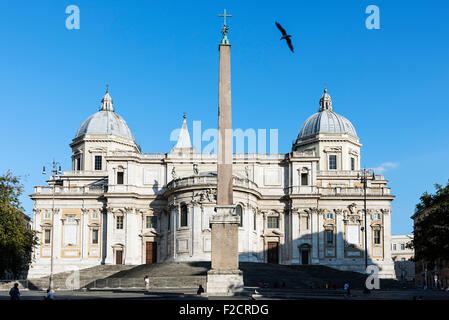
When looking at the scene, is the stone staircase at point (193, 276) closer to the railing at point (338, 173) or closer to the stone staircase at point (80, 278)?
the stone staircase at point (80, 278)

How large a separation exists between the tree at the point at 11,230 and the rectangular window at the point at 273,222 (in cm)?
2993

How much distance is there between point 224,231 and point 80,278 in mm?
34622

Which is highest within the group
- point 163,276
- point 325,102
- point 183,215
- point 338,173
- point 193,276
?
point 325,102

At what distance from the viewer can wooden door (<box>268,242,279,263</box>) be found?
76.8 m

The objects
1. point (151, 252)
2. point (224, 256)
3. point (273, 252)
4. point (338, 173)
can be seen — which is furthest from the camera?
point (338, 173)

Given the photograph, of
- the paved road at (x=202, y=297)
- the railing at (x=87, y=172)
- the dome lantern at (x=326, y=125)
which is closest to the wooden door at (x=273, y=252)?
the dome lantern at (x=326, y=125)

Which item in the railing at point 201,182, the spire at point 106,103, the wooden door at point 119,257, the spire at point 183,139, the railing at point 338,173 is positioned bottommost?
the wooden door at point 119,257

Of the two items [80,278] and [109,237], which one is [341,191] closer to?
[109,237]

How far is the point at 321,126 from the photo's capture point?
281 ft

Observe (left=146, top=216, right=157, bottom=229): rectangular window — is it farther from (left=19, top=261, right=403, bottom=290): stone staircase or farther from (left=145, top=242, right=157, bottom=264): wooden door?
(left=19, top=261, right=403, bottom=290): stone staircase

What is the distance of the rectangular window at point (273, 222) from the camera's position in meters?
77.4

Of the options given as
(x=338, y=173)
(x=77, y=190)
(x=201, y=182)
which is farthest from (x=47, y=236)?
(x=338, y=173)

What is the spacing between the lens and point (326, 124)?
85.8m

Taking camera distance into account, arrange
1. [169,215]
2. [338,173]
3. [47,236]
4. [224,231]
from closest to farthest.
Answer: [224,231] → [169,215] → [47,236] → [338,173]
